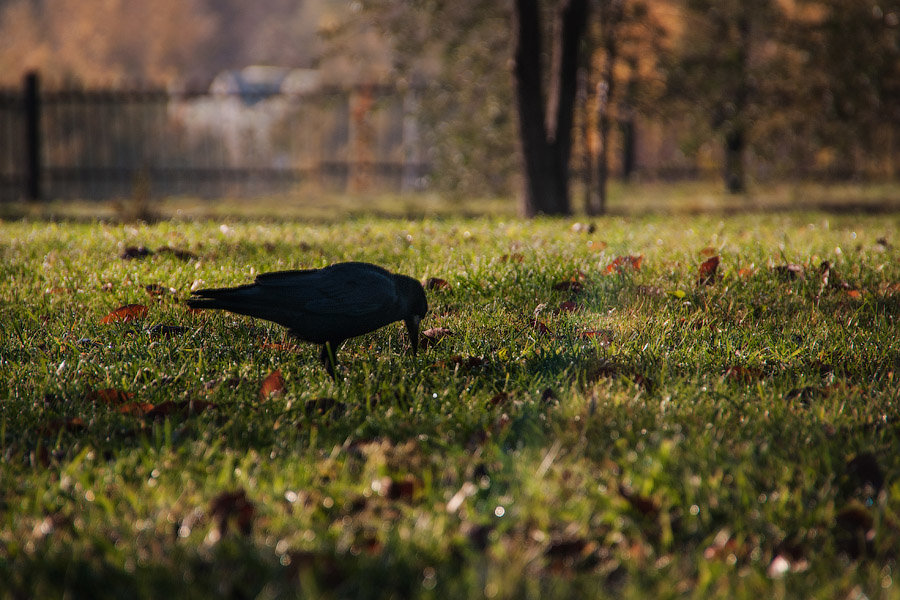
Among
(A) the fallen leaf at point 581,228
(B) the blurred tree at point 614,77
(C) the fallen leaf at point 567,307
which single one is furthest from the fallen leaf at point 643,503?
(B) the blurred tree at point 614,77

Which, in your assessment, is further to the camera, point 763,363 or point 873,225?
point 873,225

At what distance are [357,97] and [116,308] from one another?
11.5 meters

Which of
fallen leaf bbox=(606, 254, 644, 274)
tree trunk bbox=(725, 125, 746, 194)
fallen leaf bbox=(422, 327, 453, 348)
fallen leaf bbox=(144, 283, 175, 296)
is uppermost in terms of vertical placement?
tree trunk bbox=(725, 125, 746, 194)

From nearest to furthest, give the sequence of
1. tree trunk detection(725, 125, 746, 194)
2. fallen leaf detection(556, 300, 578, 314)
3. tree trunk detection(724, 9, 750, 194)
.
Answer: fallen leaf detection(556, 300, 578, 314) → tree trunk detection(724, 9, 750, 194) → tree trunk detection(725, 125, 746, 194)

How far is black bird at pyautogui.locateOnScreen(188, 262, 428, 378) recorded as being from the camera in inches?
125

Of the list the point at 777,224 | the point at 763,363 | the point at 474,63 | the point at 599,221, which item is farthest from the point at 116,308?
the point at 474,63

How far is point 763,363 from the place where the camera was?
3.39 meters

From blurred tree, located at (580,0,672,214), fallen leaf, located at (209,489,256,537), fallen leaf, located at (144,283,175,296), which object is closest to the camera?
fallen leaf, located at (209,489,256,537)

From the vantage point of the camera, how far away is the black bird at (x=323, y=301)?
3186mm

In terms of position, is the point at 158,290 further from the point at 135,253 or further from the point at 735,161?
the point at 735,161

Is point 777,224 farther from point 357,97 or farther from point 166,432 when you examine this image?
point 357,97

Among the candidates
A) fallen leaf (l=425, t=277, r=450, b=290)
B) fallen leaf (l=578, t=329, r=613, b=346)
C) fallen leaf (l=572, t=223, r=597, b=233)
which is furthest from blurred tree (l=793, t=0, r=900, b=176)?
fallen leaf (l=578, t=329, r=613, b=346)

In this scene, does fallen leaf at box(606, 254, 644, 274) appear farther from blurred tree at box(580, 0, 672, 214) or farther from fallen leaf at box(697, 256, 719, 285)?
blurred tree at box(580, 0, 672, 214)

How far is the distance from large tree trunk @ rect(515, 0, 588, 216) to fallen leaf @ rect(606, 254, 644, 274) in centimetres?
342
